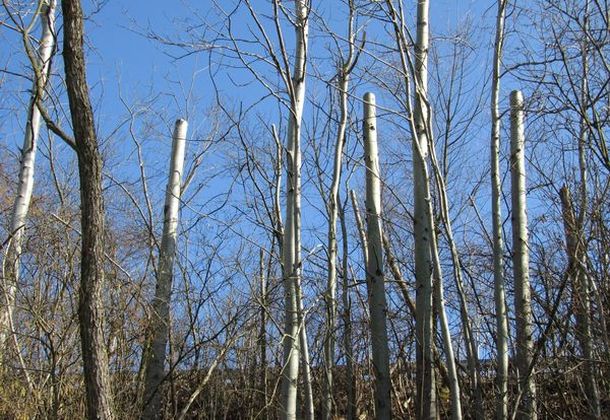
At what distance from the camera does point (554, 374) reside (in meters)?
5.42

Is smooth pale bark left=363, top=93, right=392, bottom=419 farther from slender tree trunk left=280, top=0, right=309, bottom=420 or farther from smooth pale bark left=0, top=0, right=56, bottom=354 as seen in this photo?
smooth pale bark left=0, top=0, right=56, bottom=354

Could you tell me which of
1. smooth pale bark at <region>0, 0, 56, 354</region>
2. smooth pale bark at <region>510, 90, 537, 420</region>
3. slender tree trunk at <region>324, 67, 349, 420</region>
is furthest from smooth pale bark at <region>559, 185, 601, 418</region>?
smooth pale bark at <region>0, 0, 56, 354</region>

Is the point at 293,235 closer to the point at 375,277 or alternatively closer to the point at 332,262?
the point at 332,262

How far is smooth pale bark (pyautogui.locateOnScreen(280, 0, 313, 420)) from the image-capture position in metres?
5.20

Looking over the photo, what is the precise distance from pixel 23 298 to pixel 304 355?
252cm

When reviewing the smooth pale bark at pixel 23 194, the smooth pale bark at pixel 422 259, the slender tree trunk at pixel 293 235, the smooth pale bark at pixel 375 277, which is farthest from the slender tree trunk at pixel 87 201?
the smooth pale bark at pixel 422 259

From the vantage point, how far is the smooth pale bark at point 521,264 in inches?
199

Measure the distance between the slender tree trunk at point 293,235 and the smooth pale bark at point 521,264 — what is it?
1554mm

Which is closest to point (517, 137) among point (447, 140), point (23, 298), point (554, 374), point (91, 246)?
point (447, 140)

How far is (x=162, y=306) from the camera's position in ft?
22.2

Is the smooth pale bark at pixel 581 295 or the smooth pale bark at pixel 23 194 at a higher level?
the smooth pale bark at pixel 23 194

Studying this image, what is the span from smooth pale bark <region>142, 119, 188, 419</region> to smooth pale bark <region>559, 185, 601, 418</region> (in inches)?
132

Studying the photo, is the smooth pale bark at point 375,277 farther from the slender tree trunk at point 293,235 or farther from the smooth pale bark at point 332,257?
the slender tree trunk at point 293,235

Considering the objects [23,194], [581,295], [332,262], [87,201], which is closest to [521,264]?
[581,295]
